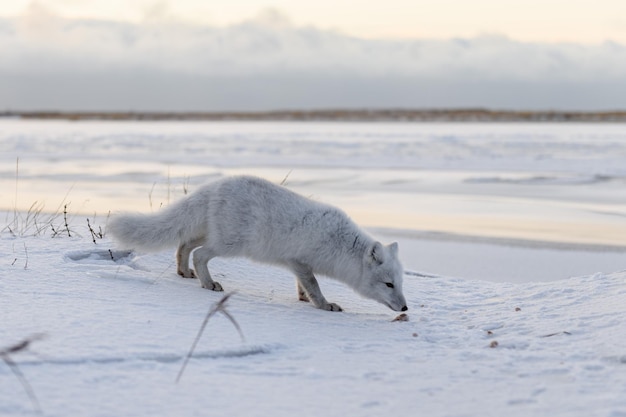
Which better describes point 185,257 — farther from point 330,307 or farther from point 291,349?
point 291,349

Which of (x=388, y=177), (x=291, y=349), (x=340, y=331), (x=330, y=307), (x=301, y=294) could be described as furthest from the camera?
(x=388, y=177)

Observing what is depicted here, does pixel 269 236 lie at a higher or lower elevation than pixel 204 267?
higher

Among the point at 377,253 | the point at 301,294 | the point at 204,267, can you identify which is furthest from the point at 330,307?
the point at 204,267

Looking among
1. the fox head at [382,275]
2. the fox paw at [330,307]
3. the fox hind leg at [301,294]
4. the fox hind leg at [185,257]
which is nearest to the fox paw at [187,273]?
the fox hind leg at [185,257]

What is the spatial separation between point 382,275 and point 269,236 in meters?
0.78

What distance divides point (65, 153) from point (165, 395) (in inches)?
805

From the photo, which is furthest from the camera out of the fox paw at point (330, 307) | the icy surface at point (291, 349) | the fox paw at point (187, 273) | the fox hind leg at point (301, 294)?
the fox paw at point (187, 273)

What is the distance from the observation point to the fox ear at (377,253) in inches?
194

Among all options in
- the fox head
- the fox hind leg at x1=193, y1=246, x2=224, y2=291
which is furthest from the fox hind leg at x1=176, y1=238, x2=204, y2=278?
the fox head

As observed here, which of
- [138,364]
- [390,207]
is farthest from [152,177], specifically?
[138,364]

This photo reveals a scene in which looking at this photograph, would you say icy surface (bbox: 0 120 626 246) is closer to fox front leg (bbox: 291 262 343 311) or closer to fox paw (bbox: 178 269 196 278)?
fox paw (bbox: 178 269 196 278)

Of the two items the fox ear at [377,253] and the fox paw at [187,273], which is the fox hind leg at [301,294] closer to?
the fox ear at [377,253]

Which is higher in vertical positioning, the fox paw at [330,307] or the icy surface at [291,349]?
the icy surface at [291,349]

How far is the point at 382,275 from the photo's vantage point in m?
4.93
